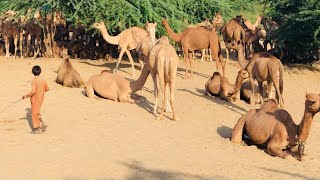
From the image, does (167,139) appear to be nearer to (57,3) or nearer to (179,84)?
(179,84)

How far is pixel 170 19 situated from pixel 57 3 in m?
4.29

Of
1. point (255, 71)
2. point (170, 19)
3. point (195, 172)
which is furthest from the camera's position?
point (170, 19)

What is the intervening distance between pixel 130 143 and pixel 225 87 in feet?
17.8

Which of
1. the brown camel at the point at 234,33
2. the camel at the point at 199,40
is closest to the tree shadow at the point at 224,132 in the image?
the camel at the point at 199,40

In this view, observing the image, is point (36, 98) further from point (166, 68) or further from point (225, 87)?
point (225, 87)

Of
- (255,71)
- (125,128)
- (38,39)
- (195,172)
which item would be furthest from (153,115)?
(38,39)

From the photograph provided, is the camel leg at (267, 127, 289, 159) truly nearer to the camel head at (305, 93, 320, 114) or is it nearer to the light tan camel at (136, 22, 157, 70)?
the camel head at (305, 93, 320, 114)

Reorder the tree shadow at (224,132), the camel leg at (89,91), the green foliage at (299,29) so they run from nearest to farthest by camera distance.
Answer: the tree shadow at (224,132) → the camel leg at (89,91) → the green foliage at (299,29)

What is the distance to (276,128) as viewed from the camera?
884 cm

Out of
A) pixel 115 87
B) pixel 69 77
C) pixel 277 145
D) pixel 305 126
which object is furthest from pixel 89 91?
pixel 305 126

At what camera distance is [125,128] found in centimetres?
999

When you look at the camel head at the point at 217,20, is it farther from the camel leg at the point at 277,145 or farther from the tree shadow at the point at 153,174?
the tree shadow at the point at 153,174

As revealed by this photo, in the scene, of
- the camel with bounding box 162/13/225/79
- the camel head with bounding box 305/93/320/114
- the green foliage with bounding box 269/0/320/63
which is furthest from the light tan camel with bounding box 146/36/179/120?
the green foliage with bounding box 269/0/320/63

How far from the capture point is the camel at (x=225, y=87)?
44.5 ft
